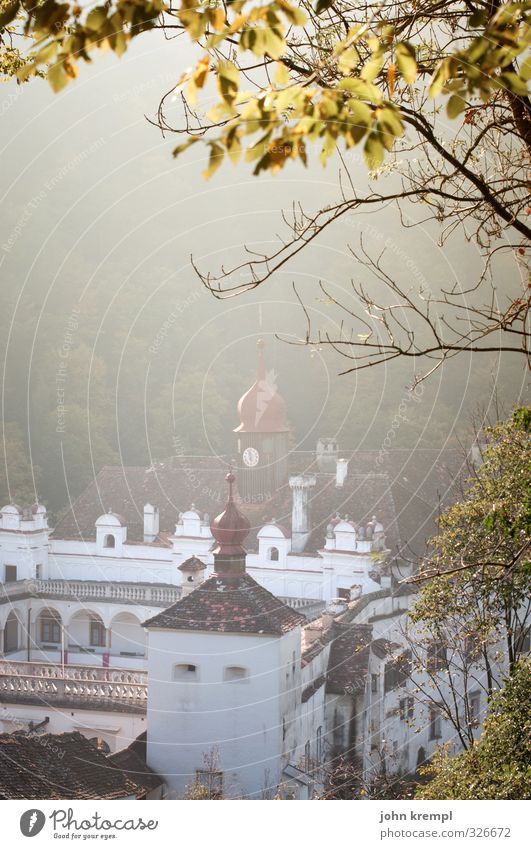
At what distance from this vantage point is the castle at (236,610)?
988 cm

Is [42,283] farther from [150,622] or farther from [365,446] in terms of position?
[150,622]

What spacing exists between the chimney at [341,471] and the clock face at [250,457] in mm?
1408

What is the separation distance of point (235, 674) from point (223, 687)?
0.17 metres

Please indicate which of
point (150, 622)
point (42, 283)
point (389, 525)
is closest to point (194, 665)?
point (150, 622)

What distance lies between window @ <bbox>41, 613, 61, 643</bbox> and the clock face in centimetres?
405

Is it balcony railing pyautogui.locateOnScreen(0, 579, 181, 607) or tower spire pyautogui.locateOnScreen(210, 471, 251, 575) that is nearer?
tower spire pyautogui.locateOnScreen(210, 471, 251, 575)

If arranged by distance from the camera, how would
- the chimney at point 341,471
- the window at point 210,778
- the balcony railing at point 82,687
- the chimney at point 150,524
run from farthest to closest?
the chimney at point 150,524, the chimney at point 341,471, the balcony railing at point 82,687, the window at point 210,778

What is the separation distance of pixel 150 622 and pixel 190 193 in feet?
29.5

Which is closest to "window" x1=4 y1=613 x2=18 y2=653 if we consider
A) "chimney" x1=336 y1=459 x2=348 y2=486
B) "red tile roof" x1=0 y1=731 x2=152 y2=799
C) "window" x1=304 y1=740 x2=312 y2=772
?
→ "chimney" x1=336 y1=459 x2=348 y2=486

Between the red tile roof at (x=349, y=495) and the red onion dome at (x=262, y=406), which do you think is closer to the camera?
the red onion dome at (x=262, y=406)

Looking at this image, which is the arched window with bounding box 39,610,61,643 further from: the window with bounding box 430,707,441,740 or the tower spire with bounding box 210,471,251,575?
the window with bounding box 430,707,441,740

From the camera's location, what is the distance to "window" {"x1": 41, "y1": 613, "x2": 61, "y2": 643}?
16.8 m

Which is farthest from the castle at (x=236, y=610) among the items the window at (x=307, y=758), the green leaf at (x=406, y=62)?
the green leaf at (x=406, y=62)

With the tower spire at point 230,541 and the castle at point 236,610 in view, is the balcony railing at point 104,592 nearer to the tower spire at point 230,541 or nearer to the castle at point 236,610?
the castle at point 236,610
